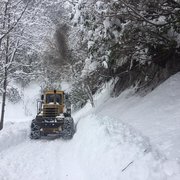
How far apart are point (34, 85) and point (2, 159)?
1759 inches

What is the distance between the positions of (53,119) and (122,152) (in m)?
9.29

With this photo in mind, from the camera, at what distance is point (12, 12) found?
57.5 feet

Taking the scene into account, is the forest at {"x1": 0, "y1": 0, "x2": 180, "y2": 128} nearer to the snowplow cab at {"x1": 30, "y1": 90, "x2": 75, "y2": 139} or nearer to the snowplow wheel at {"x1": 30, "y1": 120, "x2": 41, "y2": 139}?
the snowplow cab at {"x1": 30, "y1": 90, "x2": 75, "y2": 139}

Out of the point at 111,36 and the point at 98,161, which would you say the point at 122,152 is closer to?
the point at 98,161

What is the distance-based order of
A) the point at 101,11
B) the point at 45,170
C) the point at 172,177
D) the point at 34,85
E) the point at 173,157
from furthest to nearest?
the point at 34,85, the point at 101,11, the point at 45,170, the point at 173,157, the point at 172,177

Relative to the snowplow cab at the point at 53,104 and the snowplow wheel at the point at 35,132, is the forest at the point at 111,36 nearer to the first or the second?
the snowplow cab at the point at 53,104

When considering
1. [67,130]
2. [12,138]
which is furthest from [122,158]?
[12,138]

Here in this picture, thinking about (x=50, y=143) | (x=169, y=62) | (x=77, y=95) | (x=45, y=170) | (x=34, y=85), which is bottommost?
(x=34, y=85)

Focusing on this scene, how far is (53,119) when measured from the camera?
53.4 ft

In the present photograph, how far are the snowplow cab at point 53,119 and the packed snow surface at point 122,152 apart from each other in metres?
0.90

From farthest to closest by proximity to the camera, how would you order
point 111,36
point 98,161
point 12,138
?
point 12,138 < point 111,36 < point 98,161

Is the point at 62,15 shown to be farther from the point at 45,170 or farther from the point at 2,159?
the point at 45,170

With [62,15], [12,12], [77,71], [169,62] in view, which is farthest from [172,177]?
[77,71]

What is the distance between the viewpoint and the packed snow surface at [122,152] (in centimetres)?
609
